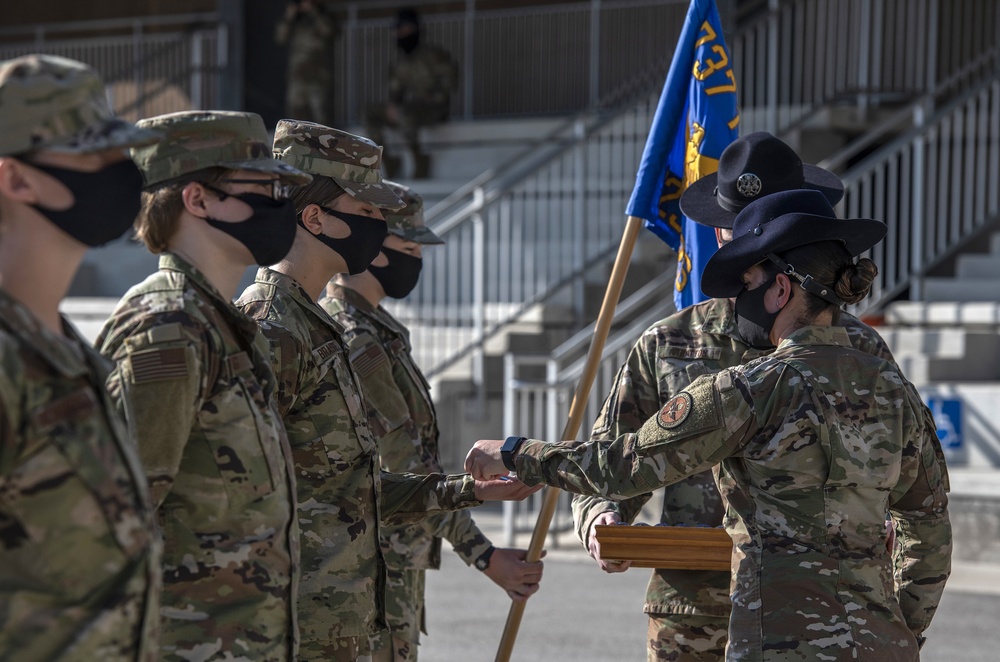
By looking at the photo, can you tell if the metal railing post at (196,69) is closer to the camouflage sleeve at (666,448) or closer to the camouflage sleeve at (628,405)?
the camouflage sleeve at (628,405)

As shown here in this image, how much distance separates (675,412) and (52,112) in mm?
1552

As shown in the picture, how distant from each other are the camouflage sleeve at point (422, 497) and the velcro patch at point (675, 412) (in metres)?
0.70

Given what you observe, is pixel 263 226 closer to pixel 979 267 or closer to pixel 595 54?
pixel 979 267

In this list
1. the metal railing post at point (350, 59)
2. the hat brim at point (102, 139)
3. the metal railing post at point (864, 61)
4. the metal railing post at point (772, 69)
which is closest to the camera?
the hat brim at point (102, 139)

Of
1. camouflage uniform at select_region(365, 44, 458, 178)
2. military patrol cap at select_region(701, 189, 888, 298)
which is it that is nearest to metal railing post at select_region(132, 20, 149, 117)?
camouflage uniform at select_region(365, 44, 458, 178)

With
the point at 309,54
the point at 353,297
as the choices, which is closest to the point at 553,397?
the point at 353,297

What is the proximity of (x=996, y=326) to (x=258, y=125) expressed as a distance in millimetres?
8611

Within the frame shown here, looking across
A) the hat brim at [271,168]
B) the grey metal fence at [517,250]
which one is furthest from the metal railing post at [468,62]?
the hat brim at [271,168]

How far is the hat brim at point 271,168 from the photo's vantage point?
2.77 m

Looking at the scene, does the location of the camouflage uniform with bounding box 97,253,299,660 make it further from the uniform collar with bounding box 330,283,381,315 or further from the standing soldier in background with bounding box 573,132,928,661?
the uniform collar with bounding box 330,283,381,315

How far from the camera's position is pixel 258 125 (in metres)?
2.87

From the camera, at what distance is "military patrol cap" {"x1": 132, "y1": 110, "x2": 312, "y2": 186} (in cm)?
274

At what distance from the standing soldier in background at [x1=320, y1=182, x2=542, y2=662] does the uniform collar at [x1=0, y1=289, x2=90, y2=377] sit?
6.30ft

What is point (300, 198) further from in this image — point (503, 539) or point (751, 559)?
point (503, 539)
